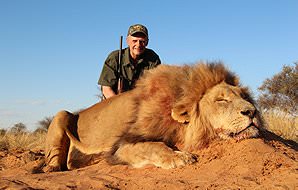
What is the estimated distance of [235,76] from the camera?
4.71 metres

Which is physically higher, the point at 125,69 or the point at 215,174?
the point at 125,69

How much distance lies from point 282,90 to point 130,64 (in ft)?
34.5

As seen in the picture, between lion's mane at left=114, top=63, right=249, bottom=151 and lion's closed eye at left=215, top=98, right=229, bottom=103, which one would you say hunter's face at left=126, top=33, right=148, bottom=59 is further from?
lion's closed eye at left=215, top=98, right=229, bottom=103

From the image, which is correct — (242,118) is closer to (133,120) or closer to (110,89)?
(133,120)

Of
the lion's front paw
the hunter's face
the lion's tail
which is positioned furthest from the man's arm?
the lion's front paw

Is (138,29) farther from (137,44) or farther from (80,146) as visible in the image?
(80,146)

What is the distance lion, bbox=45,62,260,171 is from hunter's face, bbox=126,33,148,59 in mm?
1852

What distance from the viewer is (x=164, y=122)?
427cm

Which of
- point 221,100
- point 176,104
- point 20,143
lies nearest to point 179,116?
point 176,104

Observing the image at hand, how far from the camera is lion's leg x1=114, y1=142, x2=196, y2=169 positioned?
12.4 ft

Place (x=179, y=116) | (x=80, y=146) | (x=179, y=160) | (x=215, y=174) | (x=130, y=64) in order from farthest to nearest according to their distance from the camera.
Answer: (x=130, y=64) < (x=80, y=146) < (x=179, y=116) < (x=179, y=160) < (x=215, y=174)

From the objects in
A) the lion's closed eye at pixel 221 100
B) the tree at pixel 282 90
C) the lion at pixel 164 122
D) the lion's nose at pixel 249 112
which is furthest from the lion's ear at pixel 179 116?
the tree at pixel 282 90

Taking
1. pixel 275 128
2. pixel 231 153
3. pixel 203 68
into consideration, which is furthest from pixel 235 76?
pixel 275 128

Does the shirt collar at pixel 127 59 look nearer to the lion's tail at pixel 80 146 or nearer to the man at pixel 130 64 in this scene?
the man at pixel 130 64
